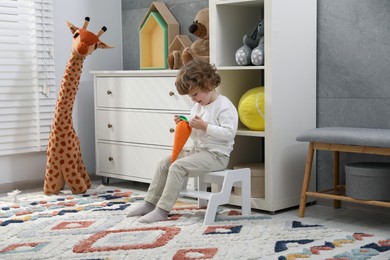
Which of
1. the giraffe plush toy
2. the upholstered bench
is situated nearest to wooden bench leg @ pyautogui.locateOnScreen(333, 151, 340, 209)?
the upholstered bench

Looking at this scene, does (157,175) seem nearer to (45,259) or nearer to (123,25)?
(45,259)

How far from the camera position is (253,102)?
3.26 m

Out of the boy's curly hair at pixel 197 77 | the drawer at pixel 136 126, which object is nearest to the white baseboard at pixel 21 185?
the drawer at pixel 136 126

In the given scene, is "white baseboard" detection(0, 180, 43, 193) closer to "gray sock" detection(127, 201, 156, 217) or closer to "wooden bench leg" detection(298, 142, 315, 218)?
"gray sock" detection(127, 201, 156, 217)

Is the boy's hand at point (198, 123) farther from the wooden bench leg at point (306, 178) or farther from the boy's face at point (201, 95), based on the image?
the wooden bench leg at point (306, 178)

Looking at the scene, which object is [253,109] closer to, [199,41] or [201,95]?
[201,95]

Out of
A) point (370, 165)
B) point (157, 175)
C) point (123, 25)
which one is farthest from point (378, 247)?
point (123, 25)

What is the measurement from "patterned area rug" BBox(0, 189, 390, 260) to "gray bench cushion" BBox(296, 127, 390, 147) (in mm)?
389

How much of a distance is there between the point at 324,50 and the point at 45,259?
1.82 metres

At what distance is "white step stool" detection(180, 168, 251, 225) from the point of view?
9.79ft

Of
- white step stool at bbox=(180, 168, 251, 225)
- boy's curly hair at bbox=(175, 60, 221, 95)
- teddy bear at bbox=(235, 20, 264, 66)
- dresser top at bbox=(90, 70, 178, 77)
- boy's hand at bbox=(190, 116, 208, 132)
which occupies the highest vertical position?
teddy bear at bbox=(235, 20, 264, 66)

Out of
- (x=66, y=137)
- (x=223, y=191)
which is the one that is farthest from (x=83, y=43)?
(x=223, y=191)

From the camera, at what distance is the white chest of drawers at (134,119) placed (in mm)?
3682

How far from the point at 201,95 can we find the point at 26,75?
145 centimetres
